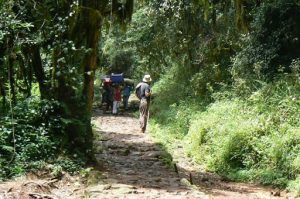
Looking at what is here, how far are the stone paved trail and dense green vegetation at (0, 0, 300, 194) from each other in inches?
25.9

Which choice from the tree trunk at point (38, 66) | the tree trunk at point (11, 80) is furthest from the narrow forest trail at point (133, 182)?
the tree trunk at point (11, 80)

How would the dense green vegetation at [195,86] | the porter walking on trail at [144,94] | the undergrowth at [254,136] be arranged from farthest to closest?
the porter walking on trail at [144,94], the undergrowth at [254,136], the dense green vegetation at [195,86]

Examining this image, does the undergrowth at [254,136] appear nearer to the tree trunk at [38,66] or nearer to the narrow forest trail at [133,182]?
the narrow forest trail at [133,182]

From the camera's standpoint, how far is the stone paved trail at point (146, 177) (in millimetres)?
7551

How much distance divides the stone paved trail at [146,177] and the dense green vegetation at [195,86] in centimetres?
66

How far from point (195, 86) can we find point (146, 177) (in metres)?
9.04

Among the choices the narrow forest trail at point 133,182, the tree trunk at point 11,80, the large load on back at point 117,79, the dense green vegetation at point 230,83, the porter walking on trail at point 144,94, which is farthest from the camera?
the large load on back at point 117,79

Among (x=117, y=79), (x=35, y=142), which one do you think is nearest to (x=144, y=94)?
(x=35, y=142)

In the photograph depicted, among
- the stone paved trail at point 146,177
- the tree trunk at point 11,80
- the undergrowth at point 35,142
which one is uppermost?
the tree trunk at point 11,80

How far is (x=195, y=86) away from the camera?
58.2 ft

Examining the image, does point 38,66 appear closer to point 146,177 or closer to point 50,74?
point 50,74

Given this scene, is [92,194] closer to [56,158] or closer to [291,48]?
[56,158]

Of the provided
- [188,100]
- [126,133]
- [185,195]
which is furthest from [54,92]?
[188,100]

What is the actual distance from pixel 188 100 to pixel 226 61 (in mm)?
2046
